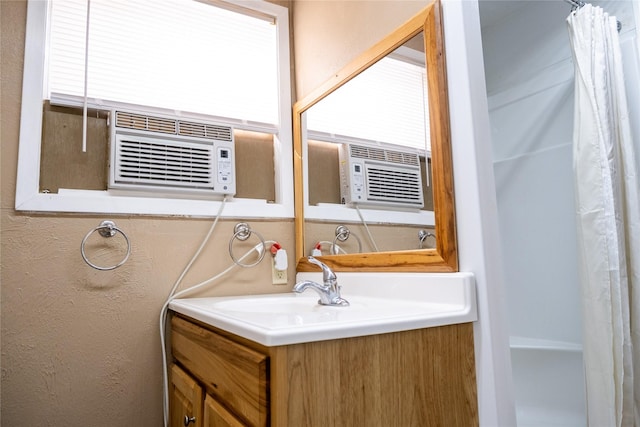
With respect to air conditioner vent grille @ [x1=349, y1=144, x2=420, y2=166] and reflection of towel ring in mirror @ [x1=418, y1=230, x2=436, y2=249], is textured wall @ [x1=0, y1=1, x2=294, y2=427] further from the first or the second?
reflection of towel ring in mirror @ [x1=418, y1=230, x2=436, y2=249]

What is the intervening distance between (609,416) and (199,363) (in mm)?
1227

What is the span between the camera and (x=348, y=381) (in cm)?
73

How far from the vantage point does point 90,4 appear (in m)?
1.47

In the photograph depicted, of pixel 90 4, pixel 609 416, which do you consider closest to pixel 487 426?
pixel 609 416

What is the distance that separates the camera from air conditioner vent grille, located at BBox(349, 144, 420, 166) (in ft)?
3.87

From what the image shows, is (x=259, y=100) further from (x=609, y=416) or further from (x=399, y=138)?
(x=609, y=416)

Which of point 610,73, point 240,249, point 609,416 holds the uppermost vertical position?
point 610,73

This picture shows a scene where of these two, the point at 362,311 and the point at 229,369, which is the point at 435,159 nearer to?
the point at 362,311

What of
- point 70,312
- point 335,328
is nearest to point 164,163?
point 70,312

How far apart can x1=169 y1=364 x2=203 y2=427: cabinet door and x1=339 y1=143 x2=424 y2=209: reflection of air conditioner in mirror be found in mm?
773

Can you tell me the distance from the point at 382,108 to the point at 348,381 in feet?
2.97

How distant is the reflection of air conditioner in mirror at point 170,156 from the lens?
4.59 feet

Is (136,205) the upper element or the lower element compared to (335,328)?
upper

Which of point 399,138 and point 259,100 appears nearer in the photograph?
point 399,138
